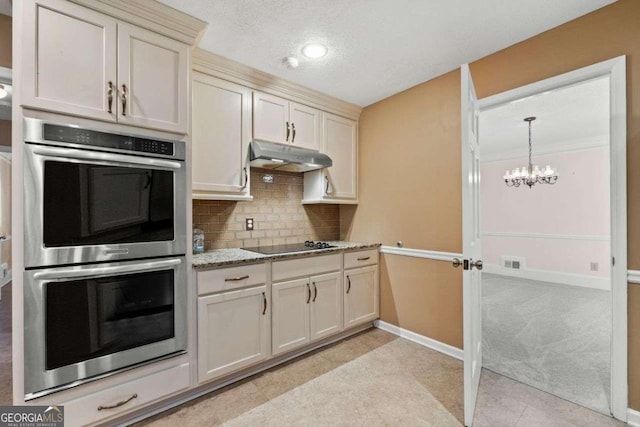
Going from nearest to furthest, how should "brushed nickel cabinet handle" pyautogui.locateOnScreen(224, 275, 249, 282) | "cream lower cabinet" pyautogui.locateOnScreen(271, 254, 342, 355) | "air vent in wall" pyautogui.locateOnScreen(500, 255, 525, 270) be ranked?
"brushed nickel cabinet handle" pyautogui.locateOnScreen(224, 275, 249, 282) < "cream lower cabinet" pyautogui.locateOnScreen(271, 254, 342, 355) < "air vent in wall" pyautogui.locateOnScreen(500, 255, 525, 270)

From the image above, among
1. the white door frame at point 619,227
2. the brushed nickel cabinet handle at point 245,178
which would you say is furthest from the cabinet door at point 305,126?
the white door frame at point 619,227

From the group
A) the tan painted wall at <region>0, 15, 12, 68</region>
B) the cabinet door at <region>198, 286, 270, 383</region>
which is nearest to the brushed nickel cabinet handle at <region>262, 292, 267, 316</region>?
the cabinet door at <region>198, 286, 270, 383</region>

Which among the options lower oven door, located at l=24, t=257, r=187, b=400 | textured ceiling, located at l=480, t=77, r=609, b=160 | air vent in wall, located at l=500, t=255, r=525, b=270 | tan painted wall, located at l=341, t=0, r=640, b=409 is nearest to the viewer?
lower oven door, located at l=24, t=257, r=187, b=400

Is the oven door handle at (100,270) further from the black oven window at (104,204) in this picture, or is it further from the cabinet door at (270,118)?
the cabinet door at (270,118)

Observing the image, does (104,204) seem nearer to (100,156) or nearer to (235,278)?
(100,156)

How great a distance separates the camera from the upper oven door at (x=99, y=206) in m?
1.43

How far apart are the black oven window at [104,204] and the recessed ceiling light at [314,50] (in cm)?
139

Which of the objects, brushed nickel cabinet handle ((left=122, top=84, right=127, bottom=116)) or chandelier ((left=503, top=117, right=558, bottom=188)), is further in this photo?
chandelier ((left=503, top=117, right=558, bottom=188))

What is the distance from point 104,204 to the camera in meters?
1.60

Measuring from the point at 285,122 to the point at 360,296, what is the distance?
6.39ft

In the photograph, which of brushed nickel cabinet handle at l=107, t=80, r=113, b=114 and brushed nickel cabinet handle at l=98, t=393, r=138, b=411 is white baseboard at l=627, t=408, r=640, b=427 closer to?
brushed nickel cabinet handle at l=98, t=393, r=138, b=411

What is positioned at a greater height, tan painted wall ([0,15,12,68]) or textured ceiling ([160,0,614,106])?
textured ceiling ([160,0,614,106])

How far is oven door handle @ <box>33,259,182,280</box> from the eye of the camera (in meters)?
1.44

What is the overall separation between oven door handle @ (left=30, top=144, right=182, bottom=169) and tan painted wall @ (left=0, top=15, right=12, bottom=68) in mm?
739
